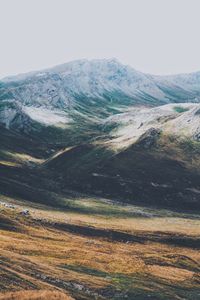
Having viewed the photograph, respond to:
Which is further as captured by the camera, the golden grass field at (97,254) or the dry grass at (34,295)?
the golden grass field at (97,254)

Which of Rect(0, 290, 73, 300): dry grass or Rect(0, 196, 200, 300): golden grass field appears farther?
Rect(0, 196, 200, 300): golden grass field

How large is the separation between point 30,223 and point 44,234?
1136 cm

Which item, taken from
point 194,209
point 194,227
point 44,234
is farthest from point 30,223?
point 194,209

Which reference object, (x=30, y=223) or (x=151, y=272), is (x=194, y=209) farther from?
(x=151, y=272)

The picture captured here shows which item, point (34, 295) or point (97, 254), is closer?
point (34, 295)

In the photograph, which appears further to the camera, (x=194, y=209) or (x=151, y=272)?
(x=194, y=209)

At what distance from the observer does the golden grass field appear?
259ft

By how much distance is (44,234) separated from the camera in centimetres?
12712

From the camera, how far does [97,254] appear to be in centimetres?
10931

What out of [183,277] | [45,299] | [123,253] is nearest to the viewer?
[45,299]

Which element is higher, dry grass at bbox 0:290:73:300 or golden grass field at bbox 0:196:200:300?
dry grass at bbox 0:290:73:300

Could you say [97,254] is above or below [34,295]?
below

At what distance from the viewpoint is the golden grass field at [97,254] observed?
259 ft

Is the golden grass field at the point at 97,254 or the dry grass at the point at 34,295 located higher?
the dry grass at the point at 34,295
